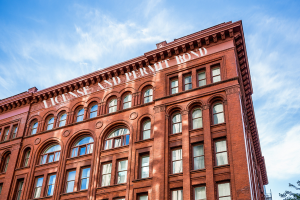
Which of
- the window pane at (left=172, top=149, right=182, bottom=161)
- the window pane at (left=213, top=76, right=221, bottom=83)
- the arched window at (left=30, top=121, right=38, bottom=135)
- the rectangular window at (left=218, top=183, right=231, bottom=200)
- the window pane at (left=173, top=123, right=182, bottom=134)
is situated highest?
the window pane at (left=213, top=76, right=221, bottom=83)

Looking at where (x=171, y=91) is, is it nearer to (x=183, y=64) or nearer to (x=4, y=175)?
(x=183, y=64)

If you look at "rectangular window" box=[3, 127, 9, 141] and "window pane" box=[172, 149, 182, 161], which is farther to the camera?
"rectangular window" box=[3, 127, 9, 141]

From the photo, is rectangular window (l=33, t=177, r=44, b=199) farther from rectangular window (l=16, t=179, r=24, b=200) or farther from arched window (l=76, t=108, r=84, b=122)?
arched window (l=76, t=108, r=84, b=122)

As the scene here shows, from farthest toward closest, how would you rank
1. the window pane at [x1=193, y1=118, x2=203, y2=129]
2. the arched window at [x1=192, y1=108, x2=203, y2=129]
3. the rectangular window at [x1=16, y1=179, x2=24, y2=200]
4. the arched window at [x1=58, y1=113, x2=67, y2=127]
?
the arched window at [x1=58, y1=113, x2=67, y2=127]
the rectangular window at [x1=16, y1=179, x2=24, y2=200]
the arched window at [x1=192, y1=108, x2=203, y2=129]
the window pane at [x1=193, y1=118, x2=203, y2=129]

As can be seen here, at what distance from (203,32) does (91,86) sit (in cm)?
1288

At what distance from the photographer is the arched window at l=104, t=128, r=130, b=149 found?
106 ft

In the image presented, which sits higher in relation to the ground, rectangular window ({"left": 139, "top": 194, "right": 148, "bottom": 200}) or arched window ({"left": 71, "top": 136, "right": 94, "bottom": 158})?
arched window ({"left": 71, "top": 136, "right": 94, "bottom": 158})

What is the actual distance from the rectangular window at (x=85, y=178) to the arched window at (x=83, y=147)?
185cm

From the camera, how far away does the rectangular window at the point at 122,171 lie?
2997cm

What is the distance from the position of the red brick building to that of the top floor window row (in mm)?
97

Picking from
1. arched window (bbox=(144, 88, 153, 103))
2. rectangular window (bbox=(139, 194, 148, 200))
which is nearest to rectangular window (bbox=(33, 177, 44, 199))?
rectangular window (bbox=(139, 194, 148, 200))

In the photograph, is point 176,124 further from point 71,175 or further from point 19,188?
point 19,188

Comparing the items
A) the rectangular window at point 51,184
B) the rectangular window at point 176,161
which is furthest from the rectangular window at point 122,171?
the rectangular window at point 51,184

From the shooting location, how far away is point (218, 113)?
95.1 feet
